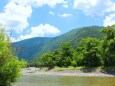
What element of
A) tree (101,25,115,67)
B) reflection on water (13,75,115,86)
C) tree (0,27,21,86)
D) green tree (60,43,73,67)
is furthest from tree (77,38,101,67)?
tree (0,27,21,86)

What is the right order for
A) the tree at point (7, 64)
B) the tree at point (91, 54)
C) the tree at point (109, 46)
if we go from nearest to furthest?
1. the tree at point (7, 64)
2. the tree at point (109, 46)
3. the tree at point (91, 54)

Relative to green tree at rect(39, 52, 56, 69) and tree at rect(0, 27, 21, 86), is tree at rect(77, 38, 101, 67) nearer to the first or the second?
green tree at rect(39, 52, 56, 69)

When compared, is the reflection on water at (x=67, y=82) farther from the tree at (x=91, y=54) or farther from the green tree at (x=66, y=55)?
the green tree at (x=66, y=55)

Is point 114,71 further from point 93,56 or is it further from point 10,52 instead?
point 10,52

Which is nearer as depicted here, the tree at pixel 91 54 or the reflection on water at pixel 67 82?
the reflection on water at pixel 67 82

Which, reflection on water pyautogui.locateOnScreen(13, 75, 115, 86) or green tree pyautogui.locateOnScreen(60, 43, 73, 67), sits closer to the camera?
reflection on water pyautogui.locateOnScreen(13, 75, 115, 86)

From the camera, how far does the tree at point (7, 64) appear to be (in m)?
45.2

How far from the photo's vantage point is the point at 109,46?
101m

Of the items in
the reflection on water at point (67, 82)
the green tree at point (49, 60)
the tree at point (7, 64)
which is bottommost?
the reflection on water at point (67, 82)

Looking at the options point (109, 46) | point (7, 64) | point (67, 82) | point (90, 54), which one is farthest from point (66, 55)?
point (7, 64)

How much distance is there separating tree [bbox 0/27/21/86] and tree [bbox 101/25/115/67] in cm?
5816

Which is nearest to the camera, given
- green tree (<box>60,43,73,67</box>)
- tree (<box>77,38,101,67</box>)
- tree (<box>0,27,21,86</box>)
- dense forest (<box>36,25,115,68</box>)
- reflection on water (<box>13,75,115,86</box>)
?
tree (<box>0,27,21,86</box>)

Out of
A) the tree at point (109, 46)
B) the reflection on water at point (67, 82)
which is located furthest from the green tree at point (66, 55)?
the reflection on water at point (67, 82)

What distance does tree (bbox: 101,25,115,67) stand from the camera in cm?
10075
